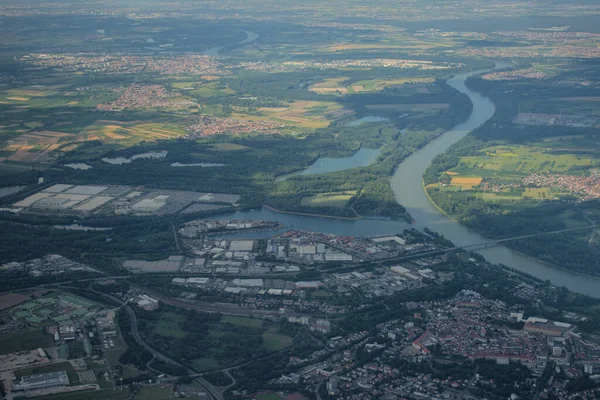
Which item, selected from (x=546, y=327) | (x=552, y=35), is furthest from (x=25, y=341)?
(x=552, y=35)

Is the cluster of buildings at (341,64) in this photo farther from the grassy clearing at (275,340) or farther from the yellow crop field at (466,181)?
the grassy clearing at (275,340)

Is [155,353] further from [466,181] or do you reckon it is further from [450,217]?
[466,181]

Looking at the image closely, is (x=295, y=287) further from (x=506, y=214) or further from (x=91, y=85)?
(x=91, y=85)

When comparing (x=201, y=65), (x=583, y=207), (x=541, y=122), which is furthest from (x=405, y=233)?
(x=201, y=65)

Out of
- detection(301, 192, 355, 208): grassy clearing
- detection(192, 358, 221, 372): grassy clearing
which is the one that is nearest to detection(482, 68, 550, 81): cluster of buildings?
detection(301, 192, 355, 208): grassy clearing

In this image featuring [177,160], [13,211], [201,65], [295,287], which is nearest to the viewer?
[295,287]

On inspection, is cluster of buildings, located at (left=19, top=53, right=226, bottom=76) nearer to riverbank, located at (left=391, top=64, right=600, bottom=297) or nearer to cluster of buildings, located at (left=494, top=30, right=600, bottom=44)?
riverbank, located at (left=391, top=64, right=600, bottom=297)
